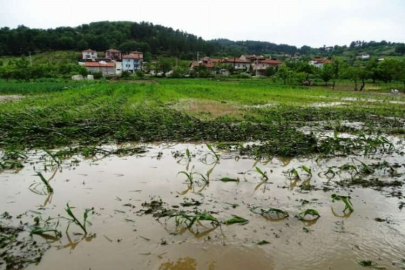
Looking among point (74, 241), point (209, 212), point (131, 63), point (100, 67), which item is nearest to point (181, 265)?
point (209, 212)

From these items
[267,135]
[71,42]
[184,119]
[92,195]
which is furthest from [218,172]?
[71,42]

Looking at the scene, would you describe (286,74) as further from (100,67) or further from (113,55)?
(113,55)

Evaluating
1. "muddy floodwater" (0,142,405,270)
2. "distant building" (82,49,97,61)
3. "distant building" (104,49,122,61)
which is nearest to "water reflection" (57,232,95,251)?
"muddy floodwater" (0,142,405,270)

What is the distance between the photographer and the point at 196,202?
4871 mm

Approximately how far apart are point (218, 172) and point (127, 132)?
4.37 metres

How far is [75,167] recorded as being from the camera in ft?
21.6

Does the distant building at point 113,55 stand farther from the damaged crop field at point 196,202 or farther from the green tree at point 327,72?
the damaged crop field at point 196,202

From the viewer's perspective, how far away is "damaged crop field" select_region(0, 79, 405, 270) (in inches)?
139

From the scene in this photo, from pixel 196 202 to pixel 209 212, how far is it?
0.39m

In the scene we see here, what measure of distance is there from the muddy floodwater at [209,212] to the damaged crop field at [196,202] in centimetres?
2

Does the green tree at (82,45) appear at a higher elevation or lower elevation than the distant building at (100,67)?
higher

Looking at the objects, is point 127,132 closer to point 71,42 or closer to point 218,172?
point 218,172

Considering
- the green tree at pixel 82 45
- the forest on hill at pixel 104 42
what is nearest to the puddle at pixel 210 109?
the forest on hill at pixel 104 42

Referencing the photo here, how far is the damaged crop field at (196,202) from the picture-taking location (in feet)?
11.6
